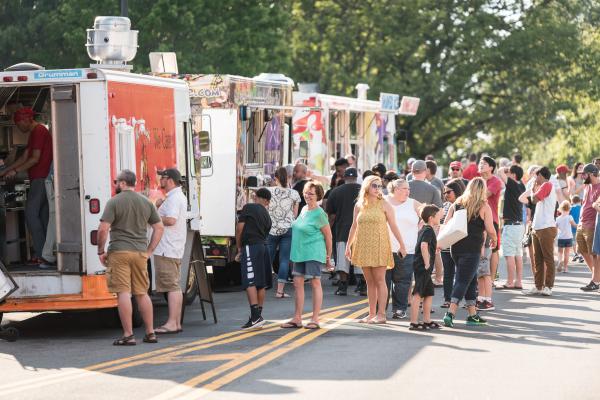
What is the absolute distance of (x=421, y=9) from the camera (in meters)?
49.4

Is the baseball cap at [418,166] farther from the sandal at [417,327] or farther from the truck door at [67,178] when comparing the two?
the truck door at [67,178]

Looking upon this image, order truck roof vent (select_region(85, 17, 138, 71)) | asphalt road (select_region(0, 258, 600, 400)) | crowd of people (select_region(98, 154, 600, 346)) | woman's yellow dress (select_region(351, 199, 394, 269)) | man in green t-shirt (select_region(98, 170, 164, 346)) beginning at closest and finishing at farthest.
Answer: asphalt road (select_region(0, 258, 600, 400)) < man in green t-shirt (select_region(98, 170, 164, 346)) < crowd of people (select_region(98, 154, 600, 346)) < woman's yellow dress (select_region(351, 199, 394, 269)) < truck roof vent (select_region(85, 17, 138, 71))

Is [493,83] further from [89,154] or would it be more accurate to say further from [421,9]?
[89,154]

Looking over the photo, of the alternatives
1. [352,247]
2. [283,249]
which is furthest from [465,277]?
[283,249]

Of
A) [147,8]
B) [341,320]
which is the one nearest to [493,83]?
[147,8]

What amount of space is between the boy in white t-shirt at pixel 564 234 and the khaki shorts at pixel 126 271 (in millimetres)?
11090

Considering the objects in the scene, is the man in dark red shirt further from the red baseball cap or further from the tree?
the tree

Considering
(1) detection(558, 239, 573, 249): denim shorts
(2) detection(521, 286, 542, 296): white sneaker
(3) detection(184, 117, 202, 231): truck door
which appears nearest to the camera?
(3) detection(184, 117, 202, 231): truck door

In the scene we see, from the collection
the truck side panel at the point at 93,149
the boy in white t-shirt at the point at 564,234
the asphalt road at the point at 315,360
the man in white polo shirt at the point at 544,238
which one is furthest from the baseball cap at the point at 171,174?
the boy in white t-shirt at the point at 564,234

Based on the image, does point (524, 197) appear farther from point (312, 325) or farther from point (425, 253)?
point (312, 325)

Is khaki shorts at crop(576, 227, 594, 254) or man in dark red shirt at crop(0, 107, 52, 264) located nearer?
man in dark red shirt at crop(0, 107, 52, 264)

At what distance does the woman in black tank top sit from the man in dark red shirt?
4.53 meters

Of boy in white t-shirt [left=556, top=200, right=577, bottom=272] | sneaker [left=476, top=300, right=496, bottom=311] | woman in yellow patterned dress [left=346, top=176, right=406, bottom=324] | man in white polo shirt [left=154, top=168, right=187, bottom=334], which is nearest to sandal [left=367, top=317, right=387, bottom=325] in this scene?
woman in yellow patterned dress [left=346, top=176, right=406, bottom=324]

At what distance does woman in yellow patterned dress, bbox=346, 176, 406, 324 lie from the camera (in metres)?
14.9
